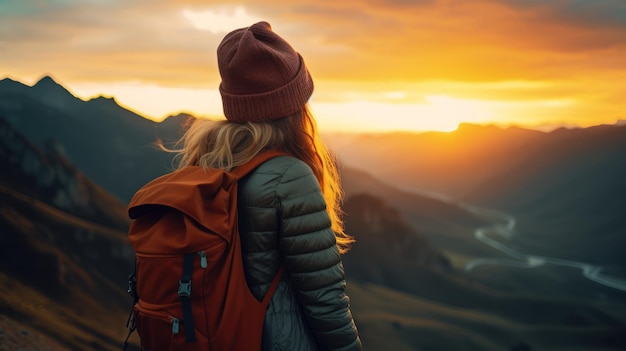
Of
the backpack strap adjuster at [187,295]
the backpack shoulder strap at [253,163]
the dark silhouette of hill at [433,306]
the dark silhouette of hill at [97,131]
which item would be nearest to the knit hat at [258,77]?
the backpack shoulder strap at [253,163]

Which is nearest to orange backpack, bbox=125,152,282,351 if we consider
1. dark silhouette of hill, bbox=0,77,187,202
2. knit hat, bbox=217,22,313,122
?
knit hat, bbox=217,22,313,122

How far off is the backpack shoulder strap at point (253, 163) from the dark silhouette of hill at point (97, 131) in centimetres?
→ 7436

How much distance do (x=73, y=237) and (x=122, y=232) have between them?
33.6 ft

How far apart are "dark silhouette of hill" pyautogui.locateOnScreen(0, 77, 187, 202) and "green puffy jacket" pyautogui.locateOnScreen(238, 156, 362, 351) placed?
74.5 meters

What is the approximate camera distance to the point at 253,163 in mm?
4121

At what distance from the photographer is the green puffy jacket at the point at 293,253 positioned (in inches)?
160

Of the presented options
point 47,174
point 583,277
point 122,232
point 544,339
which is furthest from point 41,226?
point 583,277

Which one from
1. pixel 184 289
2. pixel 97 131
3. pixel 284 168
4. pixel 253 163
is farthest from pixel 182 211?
pixel 97 131

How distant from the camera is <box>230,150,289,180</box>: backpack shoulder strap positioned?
408 centimetres

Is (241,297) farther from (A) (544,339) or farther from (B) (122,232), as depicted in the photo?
(A) (544,339)

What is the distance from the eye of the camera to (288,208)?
4.04 metres

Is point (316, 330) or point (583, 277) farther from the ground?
point (316, 330)

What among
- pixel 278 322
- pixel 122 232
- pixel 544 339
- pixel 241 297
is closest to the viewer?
pixel 241 297

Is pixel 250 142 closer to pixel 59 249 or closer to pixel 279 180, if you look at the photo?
pixel 279 180
